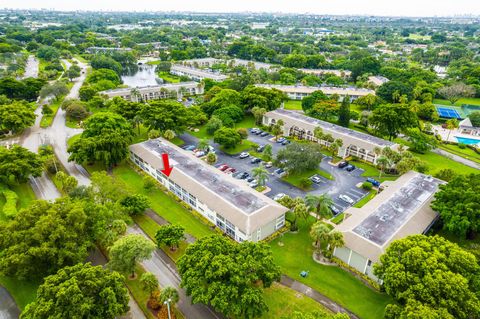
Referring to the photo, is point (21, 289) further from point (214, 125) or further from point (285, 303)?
point (214, 125)

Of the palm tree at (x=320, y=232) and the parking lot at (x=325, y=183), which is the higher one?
the palm tree at (x=320, y=232)

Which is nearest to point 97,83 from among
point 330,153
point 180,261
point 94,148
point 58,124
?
point 58,124

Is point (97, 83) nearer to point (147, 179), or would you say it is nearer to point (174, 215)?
point (147, 179)

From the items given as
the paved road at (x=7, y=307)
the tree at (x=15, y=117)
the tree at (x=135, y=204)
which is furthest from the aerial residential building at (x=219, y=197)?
the tree at (x=15, y=117)

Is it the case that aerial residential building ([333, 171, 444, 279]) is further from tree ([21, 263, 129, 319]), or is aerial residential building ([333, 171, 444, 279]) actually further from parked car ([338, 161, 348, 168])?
tree ([21, 263, 129, 319])

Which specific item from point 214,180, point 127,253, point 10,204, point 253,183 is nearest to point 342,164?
point 253,183

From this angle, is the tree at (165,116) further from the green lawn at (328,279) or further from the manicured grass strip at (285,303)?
the manicured grass strip at (285,303)
